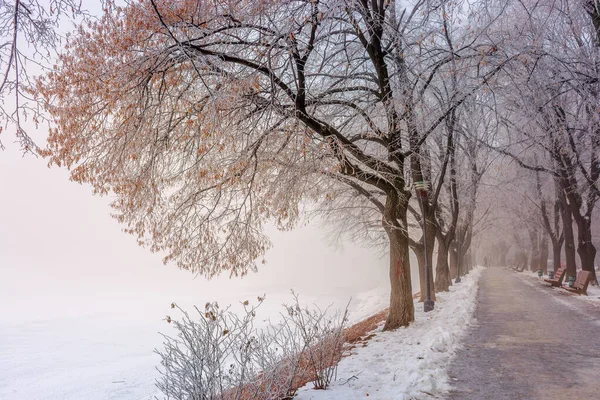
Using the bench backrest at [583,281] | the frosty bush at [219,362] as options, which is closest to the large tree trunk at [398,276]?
the frosty bush at [219,362]

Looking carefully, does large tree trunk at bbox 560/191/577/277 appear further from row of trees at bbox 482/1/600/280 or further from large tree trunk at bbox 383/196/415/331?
large tree trunk at bbox 383/196/415/331

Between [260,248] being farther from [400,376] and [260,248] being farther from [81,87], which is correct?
[81,87]

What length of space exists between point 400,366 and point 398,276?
414 centimetres

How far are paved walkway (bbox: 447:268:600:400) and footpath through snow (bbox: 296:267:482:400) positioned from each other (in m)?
0.26

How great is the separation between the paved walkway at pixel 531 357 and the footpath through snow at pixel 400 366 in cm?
26

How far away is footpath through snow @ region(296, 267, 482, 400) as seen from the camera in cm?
499

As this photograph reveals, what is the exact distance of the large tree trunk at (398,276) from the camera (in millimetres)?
10055

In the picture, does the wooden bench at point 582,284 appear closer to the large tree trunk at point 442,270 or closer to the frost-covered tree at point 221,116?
the large tree trunk at point 442,270

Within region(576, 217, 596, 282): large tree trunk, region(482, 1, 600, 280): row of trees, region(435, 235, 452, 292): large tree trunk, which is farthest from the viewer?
region(435, 235, 452, 292): large tree trunk

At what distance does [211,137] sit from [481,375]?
5.54 m

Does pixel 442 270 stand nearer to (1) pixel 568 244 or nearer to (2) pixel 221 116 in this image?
(1) pixel 568 244

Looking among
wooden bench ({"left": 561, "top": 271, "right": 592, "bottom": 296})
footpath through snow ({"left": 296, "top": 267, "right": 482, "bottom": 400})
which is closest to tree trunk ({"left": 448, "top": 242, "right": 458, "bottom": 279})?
wooden bench ({"left": 561, "top": 271, "right": 592, "bottom": 296})

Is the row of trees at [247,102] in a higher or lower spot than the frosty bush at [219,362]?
higher

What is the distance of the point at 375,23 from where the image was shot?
7.80 meters
